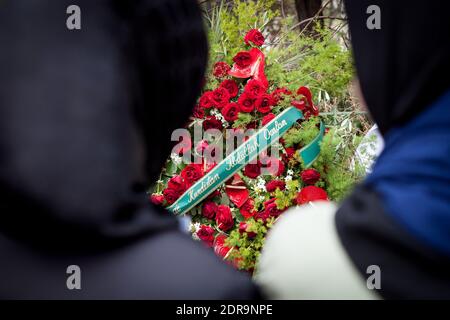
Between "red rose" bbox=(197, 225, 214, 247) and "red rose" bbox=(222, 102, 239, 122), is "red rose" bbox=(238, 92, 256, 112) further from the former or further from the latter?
"red rose" bbox=(197, 225, 214, 247)

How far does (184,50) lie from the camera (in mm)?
932

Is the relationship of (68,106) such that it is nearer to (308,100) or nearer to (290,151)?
(290,151)

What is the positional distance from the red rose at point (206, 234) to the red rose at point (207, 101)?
0.54 metres

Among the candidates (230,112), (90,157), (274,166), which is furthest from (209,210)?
(90,157)

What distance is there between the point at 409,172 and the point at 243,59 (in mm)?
1522

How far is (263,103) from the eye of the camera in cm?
214

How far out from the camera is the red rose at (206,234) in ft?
6.61

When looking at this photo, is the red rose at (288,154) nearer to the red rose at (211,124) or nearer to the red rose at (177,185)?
the red rose at (211,124)

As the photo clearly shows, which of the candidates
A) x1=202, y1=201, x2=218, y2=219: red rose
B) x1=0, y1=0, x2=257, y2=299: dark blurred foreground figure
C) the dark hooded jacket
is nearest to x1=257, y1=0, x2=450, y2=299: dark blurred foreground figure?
the dark hooded jacket

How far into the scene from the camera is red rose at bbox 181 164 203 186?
206 centimetres

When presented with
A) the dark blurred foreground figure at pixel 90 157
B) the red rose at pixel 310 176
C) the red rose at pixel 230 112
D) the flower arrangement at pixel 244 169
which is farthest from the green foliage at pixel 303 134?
the dark blurred foreground figure at pixel 90 157
